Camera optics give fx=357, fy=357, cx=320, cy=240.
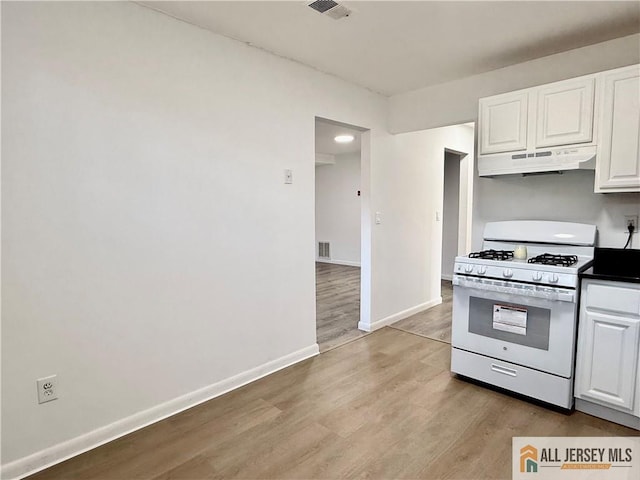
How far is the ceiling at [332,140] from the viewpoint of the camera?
17.0 feet

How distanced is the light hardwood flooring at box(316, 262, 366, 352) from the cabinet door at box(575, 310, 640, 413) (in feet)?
6.22

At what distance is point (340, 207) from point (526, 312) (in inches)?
241

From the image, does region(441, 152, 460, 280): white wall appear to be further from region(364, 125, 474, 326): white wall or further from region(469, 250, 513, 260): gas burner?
region(469, 250, 513, 260): gas burner

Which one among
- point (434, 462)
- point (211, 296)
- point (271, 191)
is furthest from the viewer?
point (271, 191)

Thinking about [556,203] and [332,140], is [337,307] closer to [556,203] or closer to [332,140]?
[556,203]

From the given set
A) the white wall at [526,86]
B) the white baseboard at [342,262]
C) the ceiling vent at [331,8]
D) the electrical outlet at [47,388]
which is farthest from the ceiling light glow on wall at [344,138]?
the electrical outlet at [47,388]

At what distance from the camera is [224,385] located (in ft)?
8.27

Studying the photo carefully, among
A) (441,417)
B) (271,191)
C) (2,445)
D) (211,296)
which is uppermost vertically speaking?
(271,191)

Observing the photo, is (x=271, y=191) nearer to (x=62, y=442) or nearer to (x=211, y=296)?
(x=211, y=296)

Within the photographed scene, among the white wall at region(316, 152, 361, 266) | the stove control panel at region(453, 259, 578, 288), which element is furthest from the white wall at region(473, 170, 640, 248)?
the white wall at region(316, 152, 361, 266)

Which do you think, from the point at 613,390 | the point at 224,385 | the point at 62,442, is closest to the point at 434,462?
the point at 613,390

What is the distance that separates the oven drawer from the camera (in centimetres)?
225

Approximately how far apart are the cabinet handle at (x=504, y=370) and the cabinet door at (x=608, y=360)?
35 centimetres

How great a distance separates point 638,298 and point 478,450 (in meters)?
1.23
